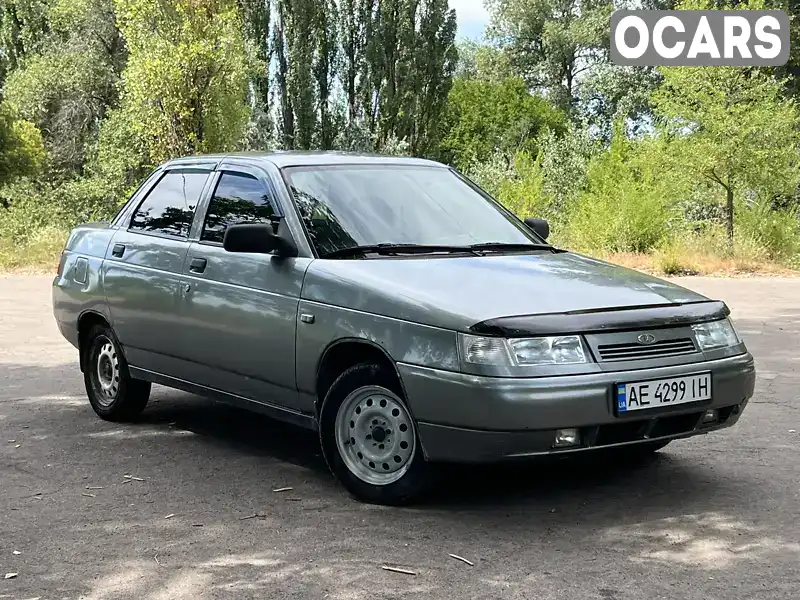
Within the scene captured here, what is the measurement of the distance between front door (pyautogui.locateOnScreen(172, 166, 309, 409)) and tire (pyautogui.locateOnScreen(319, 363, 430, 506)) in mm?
379

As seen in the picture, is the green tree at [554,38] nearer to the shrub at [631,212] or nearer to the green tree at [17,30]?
the green tree at [17,30]

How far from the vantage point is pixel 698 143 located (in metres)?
24.6

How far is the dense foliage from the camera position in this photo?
25.1m

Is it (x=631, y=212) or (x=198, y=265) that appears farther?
(x=631, y=212)

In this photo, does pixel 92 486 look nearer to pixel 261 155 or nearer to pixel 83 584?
pixel 83 584

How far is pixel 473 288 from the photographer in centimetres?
500

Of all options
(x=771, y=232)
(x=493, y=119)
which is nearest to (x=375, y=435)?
(x=771, y=232)

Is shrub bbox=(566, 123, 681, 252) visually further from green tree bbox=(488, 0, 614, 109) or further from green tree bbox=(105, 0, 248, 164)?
green tree bbox=(488, 0, 614, 109)

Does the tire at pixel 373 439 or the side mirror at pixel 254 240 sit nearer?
the tire at pixel 373 439

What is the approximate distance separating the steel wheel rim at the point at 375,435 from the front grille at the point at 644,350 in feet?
3.15

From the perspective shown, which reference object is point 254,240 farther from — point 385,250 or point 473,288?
point 473,288

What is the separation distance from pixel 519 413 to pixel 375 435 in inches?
34.7

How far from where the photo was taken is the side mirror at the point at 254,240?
555cm

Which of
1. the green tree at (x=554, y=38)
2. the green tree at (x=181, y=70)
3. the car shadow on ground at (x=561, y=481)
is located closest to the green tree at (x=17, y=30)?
the green tree at (x=181, y=70)
